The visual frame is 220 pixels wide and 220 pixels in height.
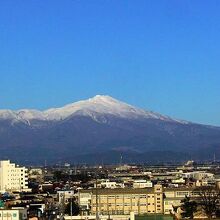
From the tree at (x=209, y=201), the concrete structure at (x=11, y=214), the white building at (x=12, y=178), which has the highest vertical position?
the white building at (x=12, y=178)

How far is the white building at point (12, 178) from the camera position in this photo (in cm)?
6412

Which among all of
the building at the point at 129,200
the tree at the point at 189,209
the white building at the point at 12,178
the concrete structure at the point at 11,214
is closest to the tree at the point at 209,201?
the tree at the point at 189,209

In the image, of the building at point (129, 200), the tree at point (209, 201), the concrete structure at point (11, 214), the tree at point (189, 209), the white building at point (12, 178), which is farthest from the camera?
the white building at point (12, 178)

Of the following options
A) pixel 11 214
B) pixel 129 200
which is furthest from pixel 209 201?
pixel 11 214

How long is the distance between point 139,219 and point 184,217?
4909mm

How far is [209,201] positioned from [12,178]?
29.5 meters

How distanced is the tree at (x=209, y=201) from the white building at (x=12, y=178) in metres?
22.5

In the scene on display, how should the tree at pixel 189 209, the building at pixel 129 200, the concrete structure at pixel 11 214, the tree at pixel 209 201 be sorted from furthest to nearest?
1. the building at pixel 129 200
2. the tree at pixel 209 201
3. the tree at pixel 189 209
4. the concrete structure at pixel 11 214

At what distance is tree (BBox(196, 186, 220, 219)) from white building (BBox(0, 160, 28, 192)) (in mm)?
22477

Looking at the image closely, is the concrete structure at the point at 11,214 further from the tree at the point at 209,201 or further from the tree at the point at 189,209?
the tree at the point at 189,209

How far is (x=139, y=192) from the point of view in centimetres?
4669

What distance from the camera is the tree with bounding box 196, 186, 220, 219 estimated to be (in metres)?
35.6

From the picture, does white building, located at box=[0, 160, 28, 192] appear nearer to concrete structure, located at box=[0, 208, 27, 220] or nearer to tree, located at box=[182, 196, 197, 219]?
tree, located at box=[182, 196, 197, 219]

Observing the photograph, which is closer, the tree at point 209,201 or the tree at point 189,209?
the tree at point 189,209
